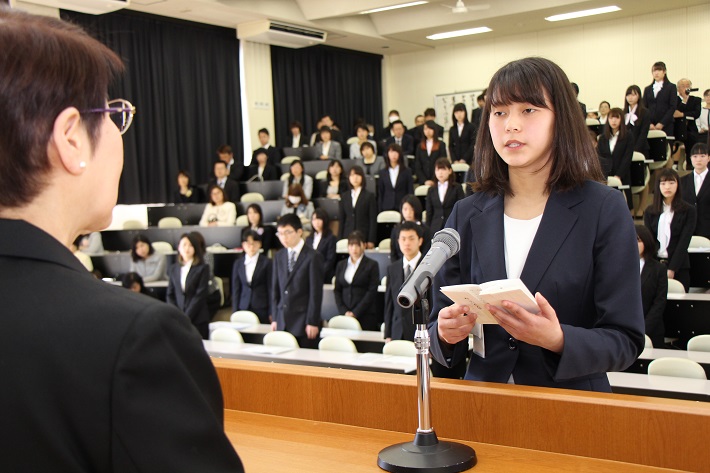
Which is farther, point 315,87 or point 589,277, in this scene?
point 315,87

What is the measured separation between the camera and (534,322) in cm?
132

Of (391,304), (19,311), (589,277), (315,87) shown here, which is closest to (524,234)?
(589,277)

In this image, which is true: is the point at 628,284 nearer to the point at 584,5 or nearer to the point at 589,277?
the point at 589,277

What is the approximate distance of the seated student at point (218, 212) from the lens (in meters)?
9.48

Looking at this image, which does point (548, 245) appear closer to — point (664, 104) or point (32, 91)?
point (32, 91)

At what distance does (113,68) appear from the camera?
816 millimetres

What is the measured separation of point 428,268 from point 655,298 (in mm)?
4541

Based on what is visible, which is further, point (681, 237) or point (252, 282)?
point (252, 282)

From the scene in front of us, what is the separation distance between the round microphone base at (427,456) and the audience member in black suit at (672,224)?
5430 millimetres

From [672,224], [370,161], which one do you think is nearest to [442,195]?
[672,224]

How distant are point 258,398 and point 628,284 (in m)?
0.84

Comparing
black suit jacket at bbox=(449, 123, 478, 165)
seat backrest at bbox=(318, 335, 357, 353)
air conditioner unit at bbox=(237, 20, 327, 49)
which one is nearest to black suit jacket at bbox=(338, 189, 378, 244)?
black suit jacket at bbox=(449, 123, 478, 165)

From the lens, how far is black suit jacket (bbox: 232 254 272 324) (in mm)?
7426

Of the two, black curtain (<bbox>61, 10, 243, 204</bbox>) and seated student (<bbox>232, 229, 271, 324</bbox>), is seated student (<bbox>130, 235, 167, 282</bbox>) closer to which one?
seated student (<bbox>232, 229, 271, 324</bbox>)
